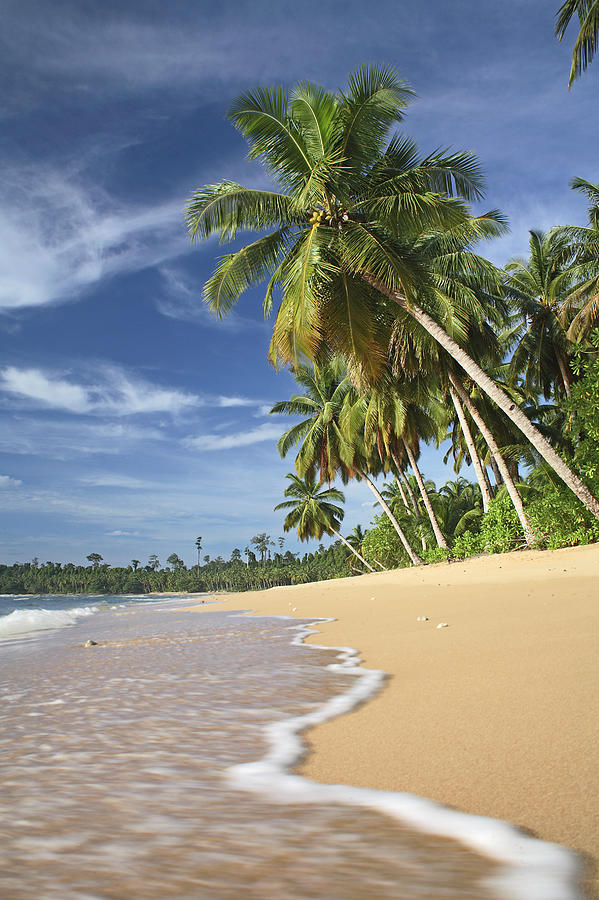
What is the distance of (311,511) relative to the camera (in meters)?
37.1

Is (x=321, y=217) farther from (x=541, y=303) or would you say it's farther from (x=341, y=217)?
(x=541, y=303)

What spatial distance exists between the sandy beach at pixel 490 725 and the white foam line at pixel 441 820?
0.17ft

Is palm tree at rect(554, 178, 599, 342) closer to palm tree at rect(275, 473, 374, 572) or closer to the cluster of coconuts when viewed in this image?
the cluster of coconuts

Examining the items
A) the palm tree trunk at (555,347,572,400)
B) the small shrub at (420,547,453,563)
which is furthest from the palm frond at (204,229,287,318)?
the palm tree trunk at (555,347,572,400)

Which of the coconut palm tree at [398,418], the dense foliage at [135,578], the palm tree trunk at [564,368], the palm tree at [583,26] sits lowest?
the dense foliage at [135,578]

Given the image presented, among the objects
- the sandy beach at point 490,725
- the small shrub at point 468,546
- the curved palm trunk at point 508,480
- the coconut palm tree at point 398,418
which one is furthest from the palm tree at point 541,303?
the sandy beach at point 490,725

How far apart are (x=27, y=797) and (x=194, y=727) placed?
2.72ft

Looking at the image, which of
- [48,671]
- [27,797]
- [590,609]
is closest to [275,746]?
[27,797]

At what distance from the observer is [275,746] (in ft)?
6.87

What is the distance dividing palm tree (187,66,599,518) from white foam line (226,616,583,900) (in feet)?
27.1

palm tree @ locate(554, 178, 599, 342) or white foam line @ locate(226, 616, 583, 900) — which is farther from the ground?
palm tree @ locate(554, 178, 599, 342)

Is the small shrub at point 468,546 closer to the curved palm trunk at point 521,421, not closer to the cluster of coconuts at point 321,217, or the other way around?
the curved palm trunk at point 521,421

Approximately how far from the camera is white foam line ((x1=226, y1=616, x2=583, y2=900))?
1.04 m

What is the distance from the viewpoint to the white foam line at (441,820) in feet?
3.40
